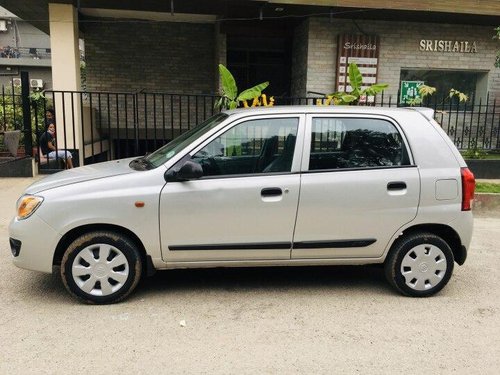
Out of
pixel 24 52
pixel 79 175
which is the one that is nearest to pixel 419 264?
pixel 79 175

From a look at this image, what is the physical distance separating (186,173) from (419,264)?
2248mm

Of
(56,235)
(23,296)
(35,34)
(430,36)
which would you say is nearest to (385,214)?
(56,235)

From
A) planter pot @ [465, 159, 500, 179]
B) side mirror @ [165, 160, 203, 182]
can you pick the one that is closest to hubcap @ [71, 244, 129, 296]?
side mirror @ [165, 160, 203, 182]

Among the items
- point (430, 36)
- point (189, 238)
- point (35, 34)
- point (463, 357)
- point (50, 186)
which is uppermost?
point (35, 34)

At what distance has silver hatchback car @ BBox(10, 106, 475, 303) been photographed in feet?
13.4

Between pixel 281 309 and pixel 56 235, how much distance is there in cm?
198

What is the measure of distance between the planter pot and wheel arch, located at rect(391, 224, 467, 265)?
20.8 ft

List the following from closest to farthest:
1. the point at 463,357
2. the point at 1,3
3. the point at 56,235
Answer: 1. the point at 463,357
2. the point at 56,235
3. the point at 1,3

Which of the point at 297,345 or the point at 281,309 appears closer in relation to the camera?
the point at 297,345

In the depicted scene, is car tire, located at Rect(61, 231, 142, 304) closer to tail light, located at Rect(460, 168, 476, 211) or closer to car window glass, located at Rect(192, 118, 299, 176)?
car window glass, located at Rect(192, 118, 299, 176)

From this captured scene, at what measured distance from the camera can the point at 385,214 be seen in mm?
4379

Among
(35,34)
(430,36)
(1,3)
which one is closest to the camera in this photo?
A: (1,3)

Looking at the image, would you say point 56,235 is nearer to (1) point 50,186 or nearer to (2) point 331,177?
(1) point 50,186

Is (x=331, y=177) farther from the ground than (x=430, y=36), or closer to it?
closer to it
